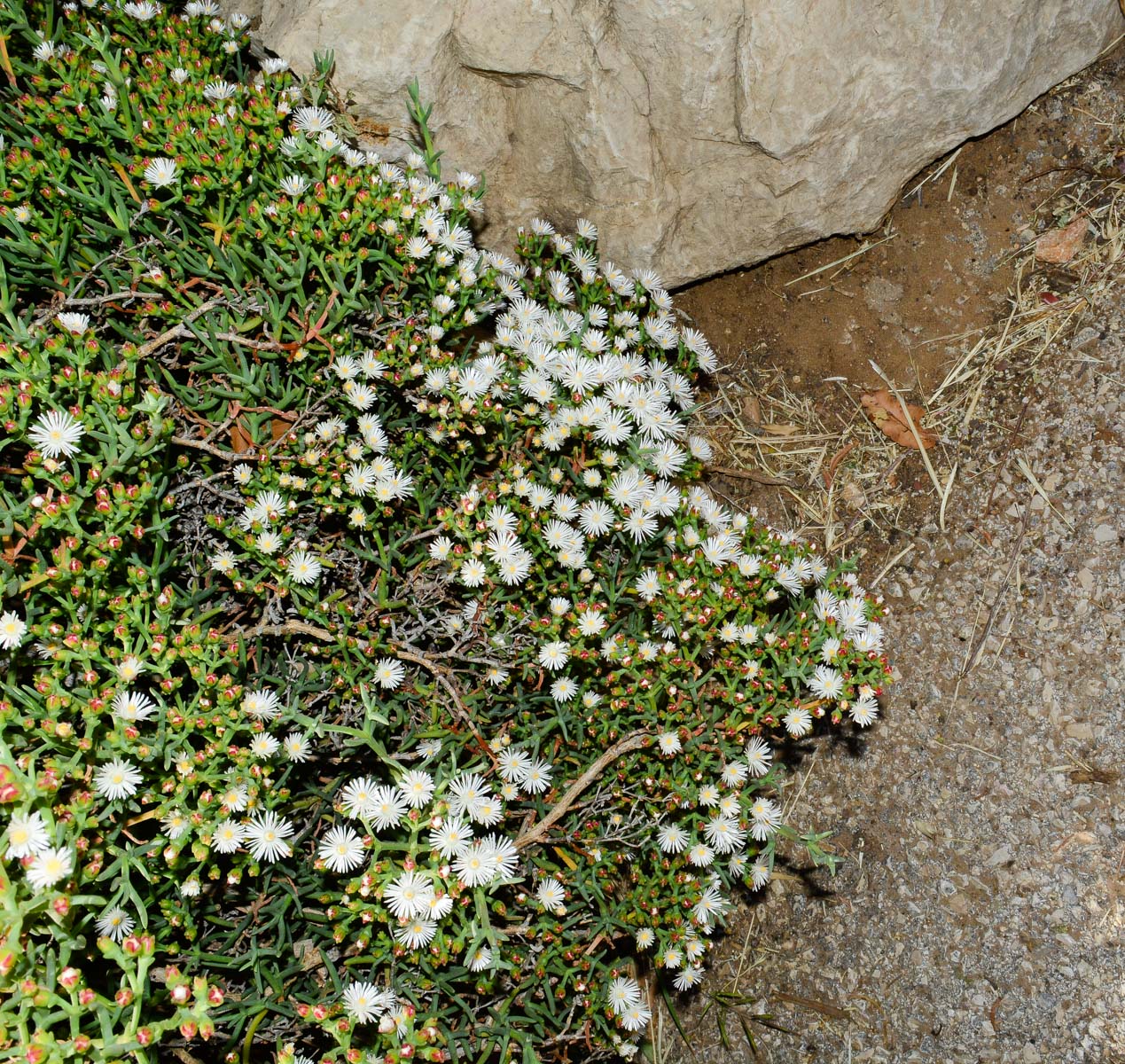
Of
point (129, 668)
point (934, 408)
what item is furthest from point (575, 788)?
point (934, 408)

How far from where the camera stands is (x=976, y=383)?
2893mm

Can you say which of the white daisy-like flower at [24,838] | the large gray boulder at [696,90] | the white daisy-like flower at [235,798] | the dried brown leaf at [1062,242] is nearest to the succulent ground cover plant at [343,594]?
the white daisy-like flower at [235,798]

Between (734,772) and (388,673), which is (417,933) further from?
(734,772)

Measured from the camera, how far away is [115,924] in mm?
1802

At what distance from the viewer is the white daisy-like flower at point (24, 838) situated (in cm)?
157

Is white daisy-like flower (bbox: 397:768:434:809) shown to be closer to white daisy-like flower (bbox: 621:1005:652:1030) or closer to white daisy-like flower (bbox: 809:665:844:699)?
white daisy-like flower (bbox: 621:1005:652:1030)

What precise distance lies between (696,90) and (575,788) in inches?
83.8

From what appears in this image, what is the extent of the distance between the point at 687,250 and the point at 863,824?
6.55 feet

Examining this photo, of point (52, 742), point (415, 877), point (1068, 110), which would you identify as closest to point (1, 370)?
point (52, 742)

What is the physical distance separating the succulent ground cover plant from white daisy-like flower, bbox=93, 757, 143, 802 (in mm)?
23

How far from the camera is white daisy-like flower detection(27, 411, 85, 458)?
1888mm

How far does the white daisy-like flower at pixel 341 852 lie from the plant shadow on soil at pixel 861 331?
138 centimetres

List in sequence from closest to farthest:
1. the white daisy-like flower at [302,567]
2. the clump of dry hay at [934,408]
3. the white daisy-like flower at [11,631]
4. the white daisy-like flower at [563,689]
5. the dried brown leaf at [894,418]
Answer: the white daisy-like flower at [11,631]
the white daisy-like flower at [302,567]
the white daisy-like flower at [563,689]
the clump of dry hay at [934,408]
the dried brown leaf at [894,418]

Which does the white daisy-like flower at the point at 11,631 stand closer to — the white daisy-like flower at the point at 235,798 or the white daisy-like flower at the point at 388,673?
the white daisy-like flower at the point at 235,798
